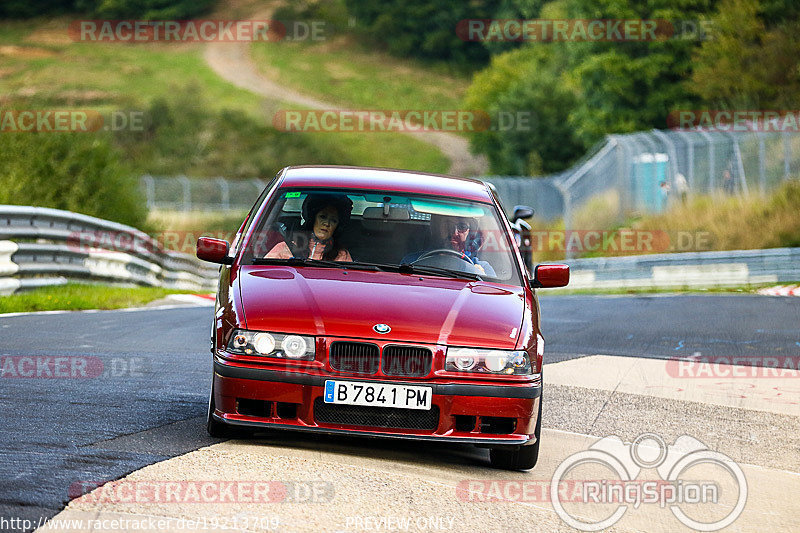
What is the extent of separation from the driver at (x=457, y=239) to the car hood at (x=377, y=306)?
378mm

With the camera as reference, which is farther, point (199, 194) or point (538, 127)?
point (538, 127)

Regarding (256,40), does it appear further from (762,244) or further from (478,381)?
(478,381)

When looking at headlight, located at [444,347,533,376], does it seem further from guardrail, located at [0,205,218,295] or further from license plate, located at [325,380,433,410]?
guardrail, located at [0,205,218,295]

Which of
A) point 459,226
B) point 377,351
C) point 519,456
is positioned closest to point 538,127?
point 459,226

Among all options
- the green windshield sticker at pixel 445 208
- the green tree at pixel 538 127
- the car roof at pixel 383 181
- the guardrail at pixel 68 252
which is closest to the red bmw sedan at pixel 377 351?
the green windshield sticker at pixel 445 208

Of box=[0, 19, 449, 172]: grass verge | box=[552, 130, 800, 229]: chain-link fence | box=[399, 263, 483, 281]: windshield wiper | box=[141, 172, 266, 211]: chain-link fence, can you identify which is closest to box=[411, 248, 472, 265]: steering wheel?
box=[399, 263, 483, 281]: windshield wiper

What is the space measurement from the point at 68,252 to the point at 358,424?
11.6 m

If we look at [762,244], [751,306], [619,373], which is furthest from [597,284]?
[619,373]

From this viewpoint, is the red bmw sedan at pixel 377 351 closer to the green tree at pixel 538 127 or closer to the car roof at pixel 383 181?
the car roof at pixel 383 181

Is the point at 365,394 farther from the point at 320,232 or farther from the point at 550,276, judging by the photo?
the point at 550,276

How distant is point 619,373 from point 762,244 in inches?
653

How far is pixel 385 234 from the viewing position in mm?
7605

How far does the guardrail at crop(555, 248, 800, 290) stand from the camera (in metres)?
22.4

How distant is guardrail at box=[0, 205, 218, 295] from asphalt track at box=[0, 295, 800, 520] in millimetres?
1640
